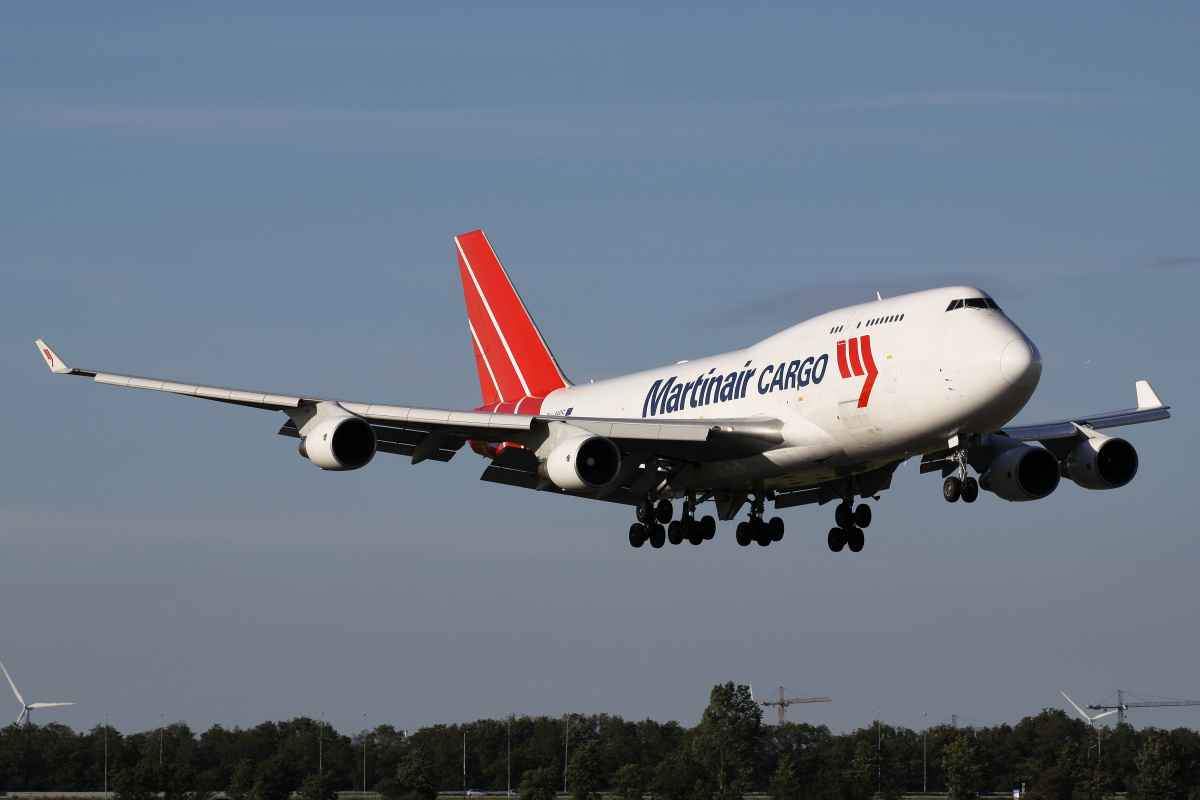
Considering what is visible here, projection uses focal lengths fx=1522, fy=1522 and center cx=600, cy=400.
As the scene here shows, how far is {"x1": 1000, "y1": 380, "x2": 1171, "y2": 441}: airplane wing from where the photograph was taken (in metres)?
46.9

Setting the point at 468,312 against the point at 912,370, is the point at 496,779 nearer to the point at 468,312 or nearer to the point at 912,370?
the point at 468,312

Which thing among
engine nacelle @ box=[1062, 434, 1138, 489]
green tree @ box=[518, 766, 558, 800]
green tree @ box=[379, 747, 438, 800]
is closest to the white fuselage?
engine nacelle @ box=[1062, 434, 1138, 489]

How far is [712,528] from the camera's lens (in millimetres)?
47531

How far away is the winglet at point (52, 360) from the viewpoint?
42.6 metres

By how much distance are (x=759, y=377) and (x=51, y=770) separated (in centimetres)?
15353

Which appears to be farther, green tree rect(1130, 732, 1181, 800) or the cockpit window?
green tree rect(1130, 732, 1181, 800)

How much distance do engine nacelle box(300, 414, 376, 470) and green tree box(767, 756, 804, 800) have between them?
114 meters

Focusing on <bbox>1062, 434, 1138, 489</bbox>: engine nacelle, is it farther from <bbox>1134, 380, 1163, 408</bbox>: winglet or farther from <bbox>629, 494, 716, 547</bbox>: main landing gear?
<bbox>629, 494, 716, 547</bbox>: main landing gear

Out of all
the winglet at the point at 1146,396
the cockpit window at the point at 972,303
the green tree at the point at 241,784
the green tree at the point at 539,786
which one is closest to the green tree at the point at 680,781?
the green tree at the point at 539,786

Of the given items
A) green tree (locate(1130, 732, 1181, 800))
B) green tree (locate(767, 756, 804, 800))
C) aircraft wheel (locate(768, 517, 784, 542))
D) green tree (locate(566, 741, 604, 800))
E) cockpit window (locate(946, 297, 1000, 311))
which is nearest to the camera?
cockpit window (locate(946, 297, 1000, 311))

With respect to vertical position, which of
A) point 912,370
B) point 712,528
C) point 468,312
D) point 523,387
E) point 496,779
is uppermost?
point 468,312

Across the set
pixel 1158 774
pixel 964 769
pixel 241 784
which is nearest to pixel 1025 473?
pixel 964 769

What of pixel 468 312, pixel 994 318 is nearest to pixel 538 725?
pixel 468 312

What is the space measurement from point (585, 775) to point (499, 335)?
96203 mm
